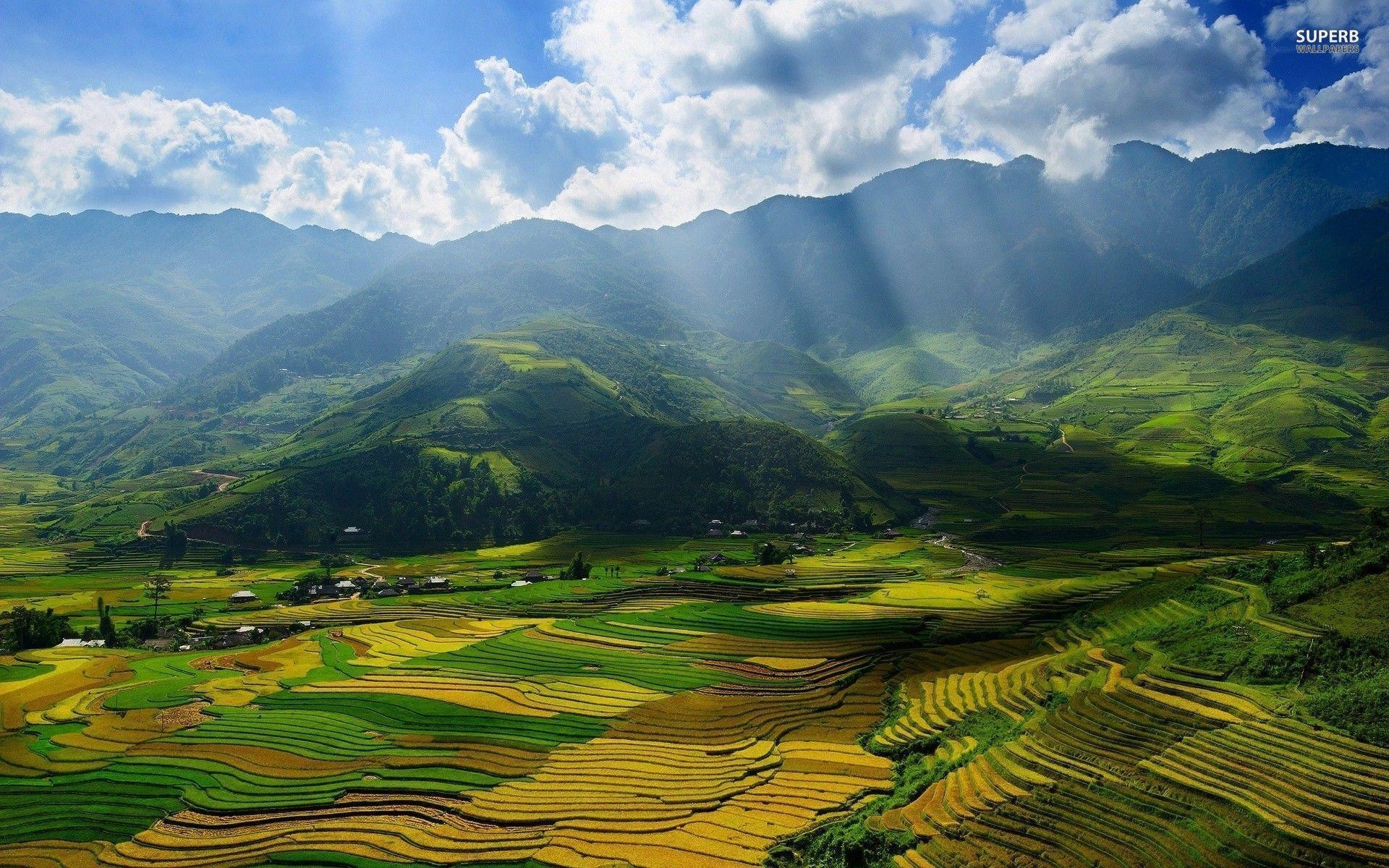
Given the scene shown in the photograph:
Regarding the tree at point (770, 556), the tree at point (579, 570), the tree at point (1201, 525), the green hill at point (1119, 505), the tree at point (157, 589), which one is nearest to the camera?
the tree at point (157, 589)

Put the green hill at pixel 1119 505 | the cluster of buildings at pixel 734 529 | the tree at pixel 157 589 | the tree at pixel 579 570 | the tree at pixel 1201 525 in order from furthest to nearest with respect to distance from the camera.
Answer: the cluster of buildings at pixel 734 529 → the green hill at pixel 1119 505 → the tree at pixel 1201 525 → the tree at pixel 579 570 → the tree at pixel 157 589

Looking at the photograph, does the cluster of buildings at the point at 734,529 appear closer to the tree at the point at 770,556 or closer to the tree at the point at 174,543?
the tree at the point at 770,556

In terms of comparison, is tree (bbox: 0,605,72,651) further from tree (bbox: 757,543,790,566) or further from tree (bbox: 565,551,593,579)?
tree (bbox: 757,543,790,566)

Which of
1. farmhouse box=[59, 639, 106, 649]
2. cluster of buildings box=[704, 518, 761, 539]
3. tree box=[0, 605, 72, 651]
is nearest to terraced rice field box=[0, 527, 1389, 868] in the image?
farmhouse box=[59, 639, 106, 649]

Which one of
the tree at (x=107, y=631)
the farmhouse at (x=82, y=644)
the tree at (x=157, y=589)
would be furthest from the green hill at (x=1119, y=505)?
the tree at (x=157, y=589)

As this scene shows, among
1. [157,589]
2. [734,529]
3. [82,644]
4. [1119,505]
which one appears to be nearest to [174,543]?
[157,589]

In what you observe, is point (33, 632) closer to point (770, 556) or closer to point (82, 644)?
point (82, 644)
